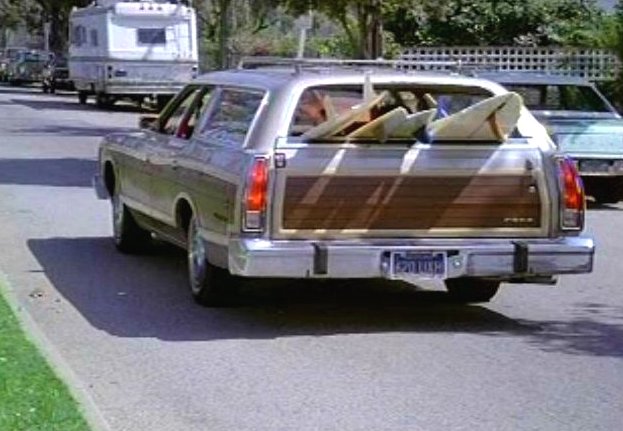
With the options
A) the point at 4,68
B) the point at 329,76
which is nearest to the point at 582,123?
the point at 329,76

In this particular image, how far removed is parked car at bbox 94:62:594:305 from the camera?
8664mm

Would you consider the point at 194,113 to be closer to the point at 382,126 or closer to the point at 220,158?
the point at 220,158

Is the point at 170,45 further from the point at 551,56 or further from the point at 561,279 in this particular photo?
the point at 561,279

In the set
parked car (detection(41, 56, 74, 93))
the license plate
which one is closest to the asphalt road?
the license plate

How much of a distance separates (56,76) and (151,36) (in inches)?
555

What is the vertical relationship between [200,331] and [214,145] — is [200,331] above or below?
below

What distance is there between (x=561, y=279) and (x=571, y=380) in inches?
151

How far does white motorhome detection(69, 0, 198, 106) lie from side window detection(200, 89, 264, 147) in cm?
2999

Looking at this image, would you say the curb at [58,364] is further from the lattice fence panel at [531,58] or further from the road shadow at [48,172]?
the lattice fence panel at [531,58]

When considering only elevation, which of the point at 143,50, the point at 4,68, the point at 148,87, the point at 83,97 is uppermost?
the point at 143,50

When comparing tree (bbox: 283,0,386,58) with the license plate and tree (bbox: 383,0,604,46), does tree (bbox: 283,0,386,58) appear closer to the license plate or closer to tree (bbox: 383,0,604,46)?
tree (bbox: 383,0,604,46)

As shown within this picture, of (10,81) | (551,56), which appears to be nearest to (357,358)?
(551,56)

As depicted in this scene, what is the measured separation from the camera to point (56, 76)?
2126 inches

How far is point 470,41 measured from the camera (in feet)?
126
